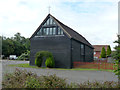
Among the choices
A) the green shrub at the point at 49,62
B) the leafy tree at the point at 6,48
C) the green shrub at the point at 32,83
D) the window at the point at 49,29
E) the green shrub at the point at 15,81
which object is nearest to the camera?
the green shrub at the point at 32,83

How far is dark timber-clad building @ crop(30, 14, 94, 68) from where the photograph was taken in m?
21.9

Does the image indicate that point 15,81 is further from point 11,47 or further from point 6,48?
point 11,47

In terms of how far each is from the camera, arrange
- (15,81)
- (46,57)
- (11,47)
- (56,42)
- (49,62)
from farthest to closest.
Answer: (11,47)
(56,42)
(46,57)
(49,62)
(15,81)

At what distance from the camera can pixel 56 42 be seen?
22.8 m

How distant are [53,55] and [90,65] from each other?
6.32 m

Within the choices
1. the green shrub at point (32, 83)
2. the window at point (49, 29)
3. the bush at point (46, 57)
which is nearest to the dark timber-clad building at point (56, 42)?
the window at point (49, 29)

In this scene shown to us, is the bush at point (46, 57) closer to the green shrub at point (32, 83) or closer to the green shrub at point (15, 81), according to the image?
the green shrub at point (15, 81)

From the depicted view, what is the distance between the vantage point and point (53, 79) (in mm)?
5641

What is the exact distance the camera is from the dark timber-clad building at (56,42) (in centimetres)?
2186

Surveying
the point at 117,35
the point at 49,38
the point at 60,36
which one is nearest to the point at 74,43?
the point at 60,36

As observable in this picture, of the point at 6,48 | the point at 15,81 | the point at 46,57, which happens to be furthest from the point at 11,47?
the point at 15,81

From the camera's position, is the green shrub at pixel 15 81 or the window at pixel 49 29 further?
the window at pixel 49 29

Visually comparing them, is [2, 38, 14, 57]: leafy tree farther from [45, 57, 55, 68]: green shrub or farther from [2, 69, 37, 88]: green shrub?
[2, 69, 37, 88]: green shrub

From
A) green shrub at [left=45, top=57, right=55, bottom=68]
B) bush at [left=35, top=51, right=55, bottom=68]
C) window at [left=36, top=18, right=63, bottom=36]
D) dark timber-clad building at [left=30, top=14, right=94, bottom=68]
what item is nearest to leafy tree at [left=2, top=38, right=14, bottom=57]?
dark timber-clad building at [left=30, top=14, right=94, bottom=68]
